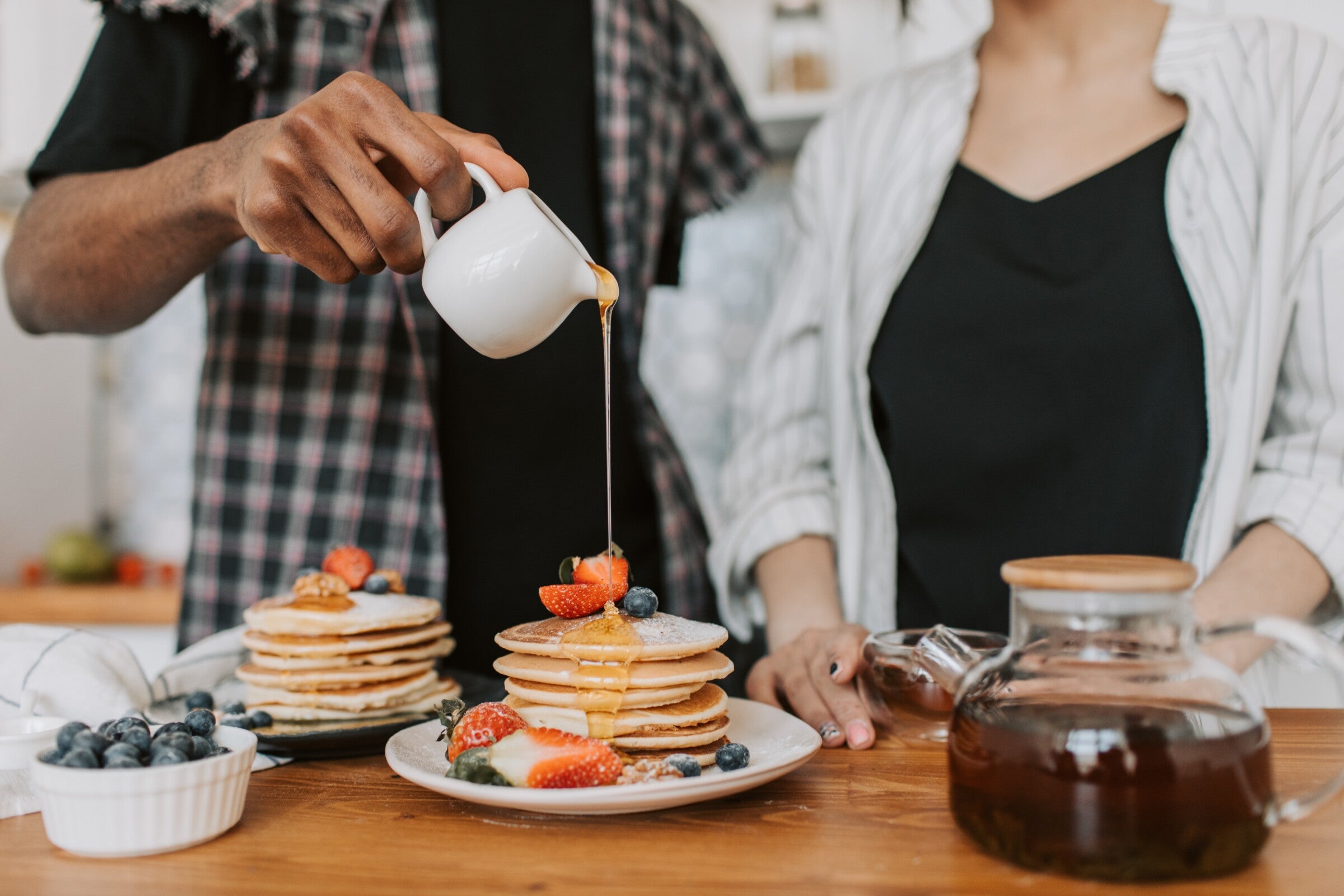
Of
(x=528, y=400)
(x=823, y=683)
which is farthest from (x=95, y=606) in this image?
(x=823, y=683)

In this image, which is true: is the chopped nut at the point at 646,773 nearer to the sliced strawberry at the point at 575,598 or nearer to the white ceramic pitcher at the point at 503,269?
the sliced strawberry at the point at 575,598

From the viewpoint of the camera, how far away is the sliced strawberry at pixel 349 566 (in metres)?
1.13

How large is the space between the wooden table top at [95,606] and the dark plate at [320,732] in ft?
5.46

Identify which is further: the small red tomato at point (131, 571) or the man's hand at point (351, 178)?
the small red tomato at point (131, 571)

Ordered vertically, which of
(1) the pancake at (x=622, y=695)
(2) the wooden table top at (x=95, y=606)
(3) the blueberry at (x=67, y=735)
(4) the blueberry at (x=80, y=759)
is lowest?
(2) the wooden table top at (x=95, y=606)

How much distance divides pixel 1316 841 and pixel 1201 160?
0.96m

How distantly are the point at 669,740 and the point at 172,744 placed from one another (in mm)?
381

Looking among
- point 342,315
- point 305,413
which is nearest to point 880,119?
point 342,315

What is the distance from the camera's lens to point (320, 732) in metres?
0.92

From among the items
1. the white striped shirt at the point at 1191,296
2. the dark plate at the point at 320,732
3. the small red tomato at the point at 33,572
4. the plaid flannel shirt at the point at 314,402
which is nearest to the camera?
the dark plate at the point at 320,732

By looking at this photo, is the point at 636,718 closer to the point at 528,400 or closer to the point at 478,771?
the point at 478,771

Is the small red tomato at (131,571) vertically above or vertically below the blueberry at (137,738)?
below

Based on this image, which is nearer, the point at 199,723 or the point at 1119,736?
the point at 1119,736

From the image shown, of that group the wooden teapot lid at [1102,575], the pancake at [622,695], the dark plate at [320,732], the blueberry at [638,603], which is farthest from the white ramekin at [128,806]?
the wooden teapot lid at [1102,575]
